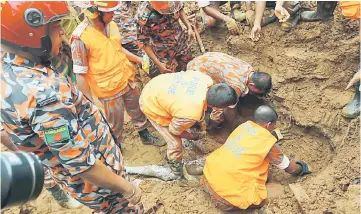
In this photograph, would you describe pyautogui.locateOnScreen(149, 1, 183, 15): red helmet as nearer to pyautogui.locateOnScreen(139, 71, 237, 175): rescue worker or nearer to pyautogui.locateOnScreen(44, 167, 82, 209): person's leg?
pyautogui.locateOnScreen(139, 71, 237, 175): rescue worker

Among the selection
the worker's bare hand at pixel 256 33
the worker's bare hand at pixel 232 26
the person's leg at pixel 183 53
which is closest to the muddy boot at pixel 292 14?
the worker's bare hand at pixel 256 33

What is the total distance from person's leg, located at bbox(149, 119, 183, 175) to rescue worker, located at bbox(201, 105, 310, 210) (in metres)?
0.32

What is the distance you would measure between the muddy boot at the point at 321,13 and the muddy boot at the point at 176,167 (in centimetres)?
200

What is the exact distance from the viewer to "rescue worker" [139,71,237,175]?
2635 mm

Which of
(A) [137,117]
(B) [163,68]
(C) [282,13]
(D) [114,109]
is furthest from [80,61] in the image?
(C) [282,13]

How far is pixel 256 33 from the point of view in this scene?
3.77 metres

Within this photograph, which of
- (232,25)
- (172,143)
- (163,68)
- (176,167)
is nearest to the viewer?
(172,143)

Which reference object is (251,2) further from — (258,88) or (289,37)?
(258,88)

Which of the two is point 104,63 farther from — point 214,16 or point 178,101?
point 214,16

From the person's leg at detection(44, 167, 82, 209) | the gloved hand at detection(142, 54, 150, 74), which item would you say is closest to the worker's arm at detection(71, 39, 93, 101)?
the person's leg at detection(44, 167, 82, 209)

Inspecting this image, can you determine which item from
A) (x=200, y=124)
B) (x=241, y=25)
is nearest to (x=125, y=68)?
(x=200, y=124)

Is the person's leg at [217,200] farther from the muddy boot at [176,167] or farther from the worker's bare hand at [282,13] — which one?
the worker's bare hand at [282,13]

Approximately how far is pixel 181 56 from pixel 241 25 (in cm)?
81

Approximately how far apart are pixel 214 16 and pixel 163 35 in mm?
830
